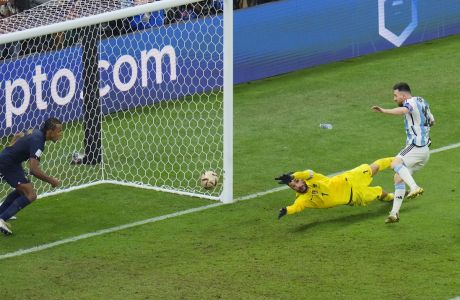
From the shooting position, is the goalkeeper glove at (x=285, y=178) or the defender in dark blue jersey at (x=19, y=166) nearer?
the goalkeeper glove at (x=285, y=178)

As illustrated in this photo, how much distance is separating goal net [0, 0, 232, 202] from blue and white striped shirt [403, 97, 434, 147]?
7.78 ft

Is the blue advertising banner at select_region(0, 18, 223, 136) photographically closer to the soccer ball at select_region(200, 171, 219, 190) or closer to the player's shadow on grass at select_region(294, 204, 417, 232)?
the soccer ball at select_region(200, 171, 219, 190)

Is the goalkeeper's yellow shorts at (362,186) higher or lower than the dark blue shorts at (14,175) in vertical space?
lower

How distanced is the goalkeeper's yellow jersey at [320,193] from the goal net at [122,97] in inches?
56.7

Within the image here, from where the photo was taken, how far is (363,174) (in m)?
15.5

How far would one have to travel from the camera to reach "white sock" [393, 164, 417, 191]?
15.1 metres

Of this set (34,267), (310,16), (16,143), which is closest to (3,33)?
(16,143)

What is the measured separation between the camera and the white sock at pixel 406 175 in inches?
595

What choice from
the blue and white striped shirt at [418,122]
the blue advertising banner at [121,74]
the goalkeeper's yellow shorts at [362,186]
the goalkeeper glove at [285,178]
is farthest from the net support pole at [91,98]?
the blue and white striped shirt at [418,122]

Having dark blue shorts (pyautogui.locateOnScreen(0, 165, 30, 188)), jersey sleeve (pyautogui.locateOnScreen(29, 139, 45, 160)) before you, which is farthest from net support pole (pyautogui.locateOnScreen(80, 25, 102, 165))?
jersey sleeve (pyautogui.locateOnScreen(29, 139, 45, 160))

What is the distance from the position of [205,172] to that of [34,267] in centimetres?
354

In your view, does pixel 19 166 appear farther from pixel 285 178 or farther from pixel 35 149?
pixel 285 178

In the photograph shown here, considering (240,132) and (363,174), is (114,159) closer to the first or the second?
(240,132)

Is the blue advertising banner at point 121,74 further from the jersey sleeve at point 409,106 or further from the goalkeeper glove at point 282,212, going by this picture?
the jersey sleeve at point 409,106
